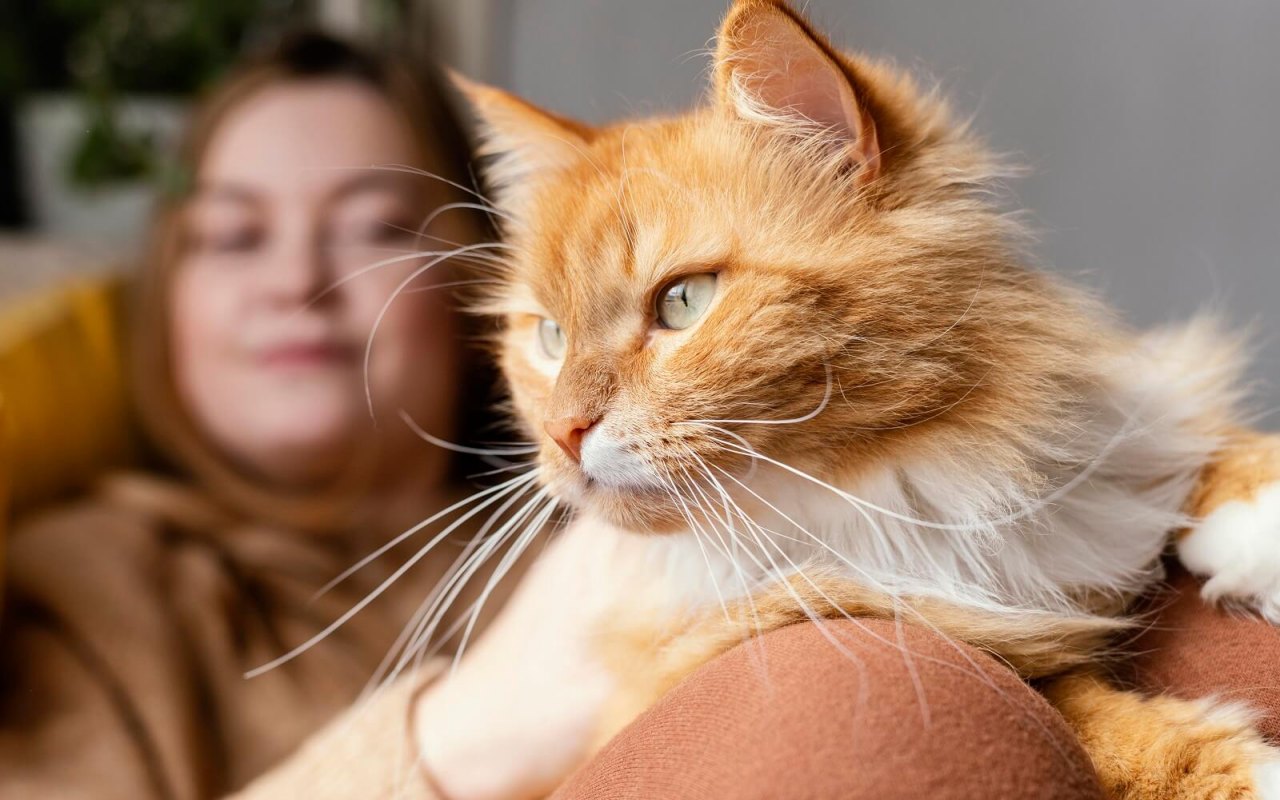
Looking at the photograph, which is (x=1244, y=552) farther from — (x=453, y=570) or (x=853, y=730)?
(x=453, y=570)

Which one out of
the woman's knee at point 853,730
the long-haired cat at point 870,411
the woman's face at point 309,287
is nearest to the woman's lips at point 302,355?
the woman's face at point 309,287

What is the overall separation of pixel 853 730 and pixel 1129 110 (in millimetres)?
1478

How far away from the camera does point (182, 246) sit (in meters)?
2.05

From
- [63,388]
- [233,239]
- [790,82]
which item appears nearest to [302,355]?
[233,239]

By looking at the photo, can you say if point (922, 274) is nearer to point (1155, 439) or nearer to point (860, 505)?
point (860, 505)

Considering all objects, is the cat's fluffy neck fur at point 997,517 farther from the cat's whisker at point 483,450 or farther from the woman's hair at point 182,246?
the woman's hair at point 182,246

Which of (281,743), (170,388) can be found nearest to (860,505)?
(281,743)

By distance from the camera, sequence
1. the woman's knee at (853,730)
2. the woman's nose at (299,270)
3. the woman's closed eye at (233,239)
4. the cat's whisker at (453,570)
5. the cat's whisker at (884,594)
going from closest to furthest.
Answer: the woman's knee at (853,730), the cat's whisker at (884,594), the cat's whisker at (453,570), the woman's nose at (299,270), the woman's closed eye at (233,239)

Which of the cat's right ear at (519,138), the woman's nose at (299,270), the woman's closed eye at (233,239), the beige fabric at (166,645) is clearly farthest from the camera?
the woman's closed eye at (233,239)

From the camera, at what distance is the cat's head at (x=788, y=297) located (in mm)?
787

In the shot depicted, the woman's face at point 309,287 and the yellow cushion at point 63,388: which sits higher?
the woman's face at point 309,287

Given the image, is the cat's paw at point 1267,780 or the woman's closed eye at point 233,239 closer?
the cat's paw at point 1267,780

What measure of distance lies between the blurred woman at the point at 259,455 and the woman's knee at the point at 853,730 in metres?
0.96

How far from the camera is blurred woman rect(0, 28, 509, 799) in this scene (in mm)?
1504
